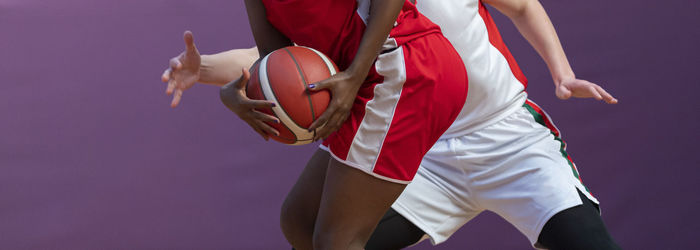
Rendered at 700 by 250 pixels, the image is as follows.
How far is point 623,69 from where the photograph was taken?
117 inches

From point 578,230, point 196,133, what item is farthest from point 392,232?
point 196,133

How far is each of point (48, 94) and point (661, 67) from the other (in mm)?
2587

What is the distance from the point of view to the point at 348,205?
1.35 metres

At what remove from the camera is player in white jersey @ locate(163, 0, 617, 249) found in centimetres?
166

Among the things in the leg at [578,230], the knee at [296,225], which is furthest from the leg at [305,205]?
the leg at [578,230]

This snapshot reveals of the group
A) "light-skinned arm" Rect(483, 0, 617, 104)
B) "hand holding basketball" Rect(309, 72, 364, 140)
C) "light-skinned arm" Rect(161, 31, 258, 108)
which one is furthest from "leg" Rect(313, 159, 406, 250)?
"light-skinned arm" Rect(483, 0, 617, 104)

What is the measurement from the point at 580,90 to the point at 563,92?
0.04 metres

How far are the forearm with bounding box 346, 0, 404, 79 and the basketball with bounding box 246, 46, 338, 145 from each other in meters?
0.06

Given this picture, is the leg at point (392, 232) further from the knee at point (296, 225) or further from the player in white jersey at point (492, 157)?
the knee at point (296, 225)

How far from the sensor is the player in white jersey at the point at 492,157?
1.66 meters

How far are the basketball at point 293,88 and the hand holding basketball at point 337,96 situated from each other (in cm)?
1

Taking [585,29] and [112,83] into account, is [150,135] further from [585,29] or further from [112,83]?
[585,29]

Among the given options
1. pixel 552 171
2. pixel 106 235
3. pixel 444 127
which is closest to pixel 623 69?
pixel 552 171

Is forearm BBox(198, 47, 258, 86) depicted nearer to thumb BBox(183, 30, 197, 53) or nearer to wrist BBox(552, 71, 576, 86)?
thumb BBox(183, 30, 197, 53)
